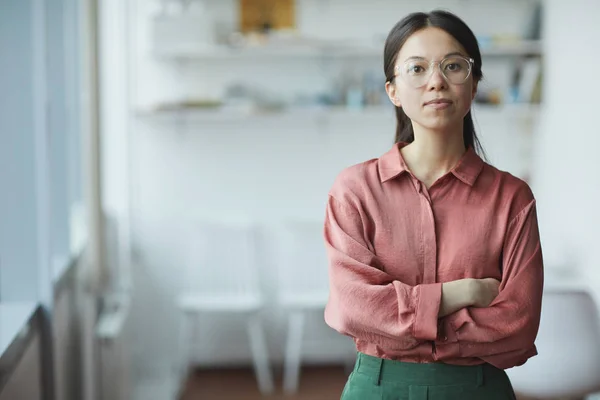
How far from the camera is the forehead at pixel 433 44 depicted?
136 cm

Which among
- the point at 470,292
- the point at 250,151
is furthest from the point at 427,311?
the point at 250,151

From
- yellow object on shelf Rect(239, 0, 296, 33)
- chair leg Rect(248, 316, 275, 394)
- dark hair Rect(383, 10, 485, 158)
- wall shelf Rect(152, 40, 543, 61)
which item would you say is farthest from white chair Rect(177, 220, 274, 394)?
dark hair Rect(383, 10, 485, 158)

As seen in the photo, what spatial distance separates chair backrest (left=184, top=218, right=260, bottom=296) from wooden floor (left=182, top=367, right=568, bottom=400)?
47cm

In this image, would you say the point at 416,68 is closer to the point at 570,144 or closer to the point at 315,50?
the point at 570,144

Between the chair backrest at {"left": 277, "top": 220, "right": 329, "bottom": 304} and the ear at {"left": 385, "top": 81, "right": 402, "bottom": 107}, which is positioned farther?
the chair backrest at {"left": 277, "top": 220, "right": 329, "bottom": 304}

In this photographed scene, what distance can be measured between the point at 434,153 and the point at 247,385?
328 centimetres

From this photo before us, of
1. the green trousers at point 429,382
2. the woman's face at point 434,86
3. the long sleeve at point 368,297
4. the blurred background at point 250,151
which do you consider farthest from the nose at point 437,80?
the blurred background at point 250,151

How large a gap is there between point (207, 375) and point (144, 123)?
148 centimetres

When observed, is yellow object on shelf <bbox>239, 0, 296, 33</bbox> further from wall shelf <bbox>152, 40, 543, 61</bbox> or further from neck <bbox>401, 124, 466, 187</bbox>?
neck <bbox>401, 124, 466, 187</bbox>

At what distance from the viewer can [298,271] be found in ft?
15.3

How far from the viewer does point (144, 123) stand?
15.4 feet

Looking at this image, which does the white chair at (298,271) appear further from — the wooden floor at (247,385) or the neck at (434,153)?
the neck at (434,153)

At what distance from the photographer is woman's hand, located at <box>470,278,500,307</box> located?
4.51 ft

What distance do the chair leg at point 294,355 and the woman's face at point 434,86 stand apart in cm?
319
